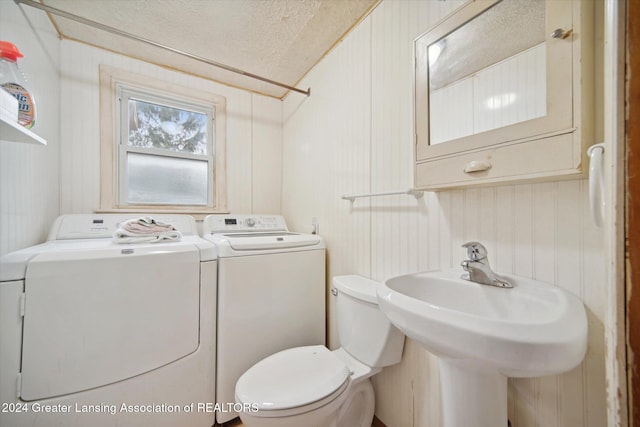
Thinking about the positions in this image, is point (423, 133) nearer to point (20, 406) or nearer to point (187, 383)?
point (187, 383)

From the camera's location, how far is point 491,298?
0.80 metres

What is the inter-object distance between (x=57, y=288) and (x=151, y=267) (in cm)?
31

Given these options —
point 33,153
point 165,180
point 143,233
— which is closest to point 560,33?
point 143,233

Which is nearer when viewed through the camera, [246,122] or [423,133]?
[423,133]

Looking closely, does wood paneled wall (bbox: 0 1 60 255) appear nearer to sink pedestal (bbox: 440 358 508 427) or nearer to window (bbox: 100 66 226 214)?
window (bbox: 100 66 226 214)

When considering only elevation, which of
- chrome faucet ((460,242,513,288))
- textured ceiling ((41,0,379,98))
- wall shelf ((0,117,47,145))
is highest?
textured ceiling ((41,0,379,98))

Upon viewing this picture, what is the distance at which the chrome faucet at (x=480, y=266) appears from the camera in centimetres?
81

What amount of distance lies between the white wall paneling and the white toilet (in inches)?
5.5

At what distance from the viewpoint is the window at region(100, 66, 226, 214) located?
5.88ft

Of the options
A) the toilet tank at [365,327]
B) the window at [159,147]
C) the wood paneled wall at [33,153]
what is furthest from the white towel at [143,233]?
the toilet tank at [365,327]

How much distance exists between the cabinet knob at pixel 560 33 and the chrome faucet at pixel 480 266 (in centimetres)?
63

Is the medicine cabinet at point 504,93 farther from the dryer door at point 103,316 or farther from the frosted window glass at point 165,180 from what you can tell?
the frosted window glass at point 165,180

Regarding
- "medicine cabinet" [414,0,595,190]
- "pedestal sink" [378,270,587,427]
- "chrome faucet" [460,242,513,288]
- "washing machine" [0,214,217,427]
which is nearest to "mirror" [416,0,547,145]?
"medicine cabinet" [414,0,595,190]

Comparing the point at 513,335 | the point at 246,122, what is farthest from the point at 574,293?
the point at 246,122
